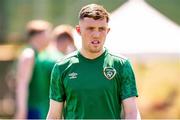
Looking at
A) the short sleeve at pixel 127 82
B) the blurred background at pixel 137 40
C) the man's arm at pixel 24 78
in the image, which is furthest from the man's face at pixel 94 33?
the blurred background at pixel 137 40

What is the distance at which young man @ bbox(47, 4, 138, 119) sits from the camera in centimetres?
633

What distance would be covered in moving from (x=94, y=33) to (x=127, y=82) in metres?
0.43

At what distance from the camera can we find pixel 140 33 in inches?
529

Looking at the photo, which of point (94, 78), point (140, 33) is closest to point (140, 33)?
point (140, 33)

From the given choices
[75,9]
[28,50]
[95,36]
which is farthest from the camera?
[75,9]

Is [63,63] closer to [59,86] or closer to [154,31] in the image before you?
[59,86]

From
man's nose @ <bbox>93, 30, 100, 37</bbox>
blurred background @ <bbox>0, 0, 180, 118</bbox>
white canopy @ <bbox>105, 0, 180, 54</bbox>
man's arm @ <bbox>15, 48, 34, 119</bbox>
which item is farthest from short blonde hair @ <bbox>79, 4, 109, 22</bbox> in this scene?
white canopy @ <bbox>105, 0, 180, 54</bbox>

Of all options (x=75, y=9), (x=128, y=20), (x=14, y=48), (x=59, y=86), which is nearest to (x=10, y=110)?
(x=14, y=48)

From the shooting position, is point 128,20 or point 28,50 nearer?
point 28,50

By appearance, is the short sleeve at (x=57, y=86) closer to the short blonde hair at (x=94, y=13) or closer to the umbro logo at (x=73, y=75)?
the umbro logo at (x=73, y=75)

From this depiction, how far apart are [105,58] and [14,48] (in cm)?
1218

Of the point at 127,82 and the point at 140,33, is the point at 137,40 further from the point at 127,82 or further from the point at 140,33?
the point at 127,82

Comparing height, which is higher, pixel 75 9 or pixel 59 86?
pixel 75 9

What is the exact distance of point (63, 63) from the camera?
6.45 metres
